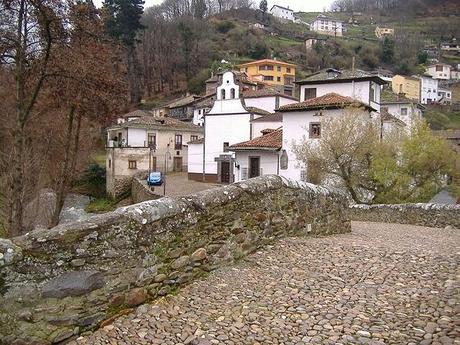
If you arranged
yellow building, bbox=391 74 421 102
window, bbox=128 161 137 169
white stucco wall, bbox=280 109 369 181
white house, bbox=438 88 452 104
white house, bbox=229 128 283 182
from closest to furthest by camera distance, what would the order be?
white stucco wall, bbox=280 109 369 181 < white house, bbox=229 128 283 182 < window, bbox=128 161 137 169 < yellow building, bbox=391 74 421 102 < white house, bbox=438 88 452 104

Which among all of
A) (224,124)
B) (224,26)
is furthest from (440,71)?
(224,124)

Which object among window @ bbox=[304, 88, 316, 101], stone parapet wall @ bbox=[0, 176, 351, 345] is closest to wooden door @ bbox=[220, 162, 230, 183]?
window @ bbox=[304, 88, 316, 101]

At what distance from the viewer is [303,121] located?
3030cm

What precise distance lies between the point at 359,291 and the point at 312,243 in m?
2.51

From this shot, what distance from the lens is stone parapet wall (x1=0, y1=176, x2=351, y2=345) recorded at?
3943 millimetres

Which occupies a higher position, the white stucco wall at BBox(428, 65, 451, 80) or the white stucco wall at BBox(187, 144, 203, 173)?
the white stucco wall at BBox(428, 65, 451, 80)

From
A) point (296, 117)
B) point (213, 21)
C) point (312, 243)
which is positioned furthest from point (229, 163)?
point (213, 21)

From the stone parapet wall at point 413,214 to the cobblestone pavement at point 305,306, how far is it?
10429mm

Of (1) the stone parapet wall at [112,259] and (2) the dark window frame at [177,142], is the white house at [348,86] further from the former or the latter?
(1) the stone parapet wall at [112,259]

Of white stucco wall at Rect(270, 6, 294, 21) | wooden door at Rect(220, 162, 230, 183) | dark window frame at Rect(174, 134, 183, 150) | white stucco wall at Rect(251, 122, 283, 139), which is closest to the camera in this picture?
white stucco wall at Rect(251, 122, 283, 139)

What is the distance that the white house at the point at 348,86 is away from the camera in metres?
32.8

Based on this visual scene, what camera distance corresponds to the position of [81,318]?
416cm

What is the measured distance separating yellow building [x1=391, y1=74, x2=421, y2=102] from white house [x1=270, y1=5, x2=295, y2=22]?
68192 mm

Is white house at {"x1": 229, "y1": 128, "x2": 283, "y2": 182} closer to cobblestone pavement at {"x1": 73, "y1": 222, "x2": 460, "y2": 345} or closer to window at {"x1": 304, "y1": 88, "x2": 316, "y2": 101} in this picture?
window at {"x1": 304, "y1": 88, "x2": 316, "y2": 101}
